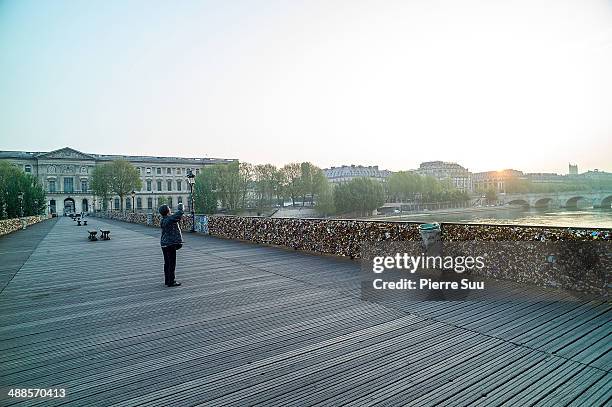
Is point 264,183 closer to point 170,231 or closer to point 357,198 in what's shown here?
point 357,198

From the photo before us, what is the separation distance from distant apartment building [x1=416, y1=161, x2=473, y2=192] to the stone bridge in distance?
35870 millimetres

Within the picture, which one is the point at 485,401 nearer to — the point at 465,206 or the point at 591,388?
the point at 591,388

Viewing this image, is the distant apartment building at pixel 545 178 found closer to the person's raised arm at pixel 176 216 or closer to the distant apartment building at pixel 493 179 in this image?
the distant apartment building at pixel 493 179

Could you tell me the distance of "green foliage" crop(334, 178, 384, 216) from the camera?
69312 millimetres

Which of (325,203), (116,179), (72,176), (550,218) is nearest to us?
(550,218)

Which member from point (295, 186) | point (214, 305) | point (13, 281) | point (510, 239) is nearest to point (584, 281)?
point (510, 239)

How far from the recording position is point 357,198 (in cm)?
6931

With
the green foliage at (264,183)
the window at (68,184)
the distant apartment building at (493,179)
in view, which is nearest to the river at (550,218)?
the distant apartment building at (493,179)

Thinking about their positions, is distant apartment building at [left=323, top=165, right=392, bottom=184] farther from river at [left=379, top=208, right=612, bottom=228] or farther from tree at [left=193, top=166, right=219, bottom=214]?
tree at [left=193, top=166, right=219, bottom=214]

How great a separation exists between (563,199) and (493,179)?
141ft

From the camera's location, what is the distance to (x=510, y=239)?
7.32 m

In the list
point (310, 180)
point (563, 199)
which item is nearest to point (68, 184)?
point (310, 180)

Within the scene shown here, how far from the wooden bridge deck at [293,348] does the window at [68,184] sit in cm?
→ 9550

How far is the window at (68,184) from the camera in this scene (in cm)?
8769
